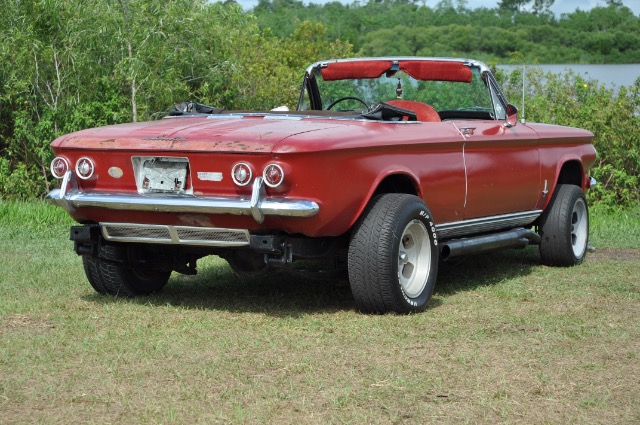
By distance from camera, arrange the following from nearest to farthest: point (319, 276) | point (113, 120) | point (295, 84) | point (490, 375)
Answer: point (490, 375)
point (319, 276)
point (113, 120)
point (295, 84)

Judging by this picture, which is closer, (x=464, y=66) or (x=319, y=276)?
(x=319, y=276)

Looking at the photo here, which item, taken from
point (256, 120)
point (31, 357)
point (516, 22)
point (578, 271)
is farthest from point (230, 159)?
point (516, 22)

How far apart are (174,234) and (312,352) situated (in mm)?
1224

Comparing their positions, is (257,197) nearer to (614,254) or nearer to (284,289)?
(284,289)

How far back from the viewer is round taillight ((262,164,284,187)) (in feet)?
19.3

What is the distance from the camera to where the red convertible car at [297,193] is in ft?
19.6

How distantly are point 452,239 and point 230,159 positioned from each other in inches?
83.9

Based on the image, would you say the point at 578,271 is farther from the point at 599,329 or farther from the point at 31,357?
the point at 31,357

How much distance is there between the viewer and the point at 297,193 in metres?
5.94

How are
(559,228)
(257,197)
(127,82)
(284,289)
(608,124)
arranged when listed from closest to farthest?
(257,197) → (284,289) → (559,228) → (608,124) → (127,82)

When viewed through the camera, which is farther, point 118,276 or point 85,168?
point 118,276

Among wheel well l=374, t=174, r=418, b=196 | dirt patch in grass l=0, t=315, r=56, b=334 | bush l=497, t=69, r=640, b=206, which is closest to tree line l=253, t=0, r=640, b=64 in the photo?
bush l=497, t=69, r=640, b=206

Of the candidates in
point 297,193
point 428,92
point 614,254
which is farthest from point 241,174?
point 614,254

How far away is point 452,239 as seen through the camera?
753 cm
